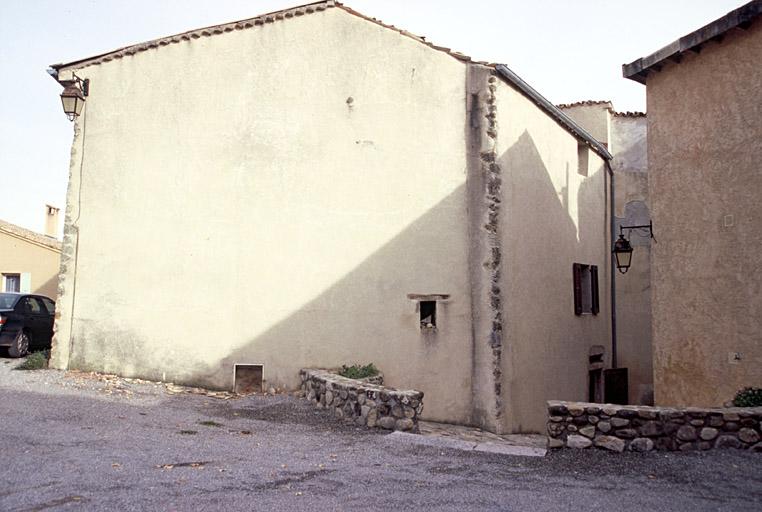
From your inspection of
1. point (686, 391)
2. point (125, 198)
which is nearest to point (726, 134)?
point (686, 391)

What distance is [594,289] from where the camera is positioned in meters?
15.9

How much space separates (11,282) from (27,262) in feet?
2.84

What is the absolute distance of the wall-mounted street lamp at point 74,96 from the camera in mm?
12234

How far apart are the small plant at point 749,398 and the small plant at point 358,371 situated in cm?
510

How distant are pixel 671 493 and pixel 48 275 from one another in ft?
67.1

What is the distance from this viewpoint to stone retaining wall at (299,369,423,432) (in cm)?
849

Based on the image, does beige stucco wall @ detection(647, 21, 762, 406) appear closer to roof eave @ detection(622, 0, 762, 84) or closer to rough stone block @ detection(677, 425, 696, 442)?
roof eave @ detection(622, 0, 762, 84)

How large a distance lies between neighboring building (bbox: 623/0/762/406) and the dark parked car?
1156 centimetres

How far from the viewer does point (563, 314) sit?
13836 millimetres

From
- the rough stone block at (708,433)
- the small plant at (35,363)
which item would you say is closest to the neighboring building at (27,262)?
the small plant at (35,363)

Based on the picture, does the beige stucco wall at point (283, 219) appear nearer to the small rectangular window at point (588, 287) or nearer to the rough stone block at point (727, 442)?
the rough stone block at point (727, 442)

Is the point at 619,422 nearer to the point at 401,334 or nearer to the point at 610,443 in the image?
the point at 610,443

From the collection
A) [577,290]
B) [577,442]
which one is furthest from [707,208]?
[577,290]

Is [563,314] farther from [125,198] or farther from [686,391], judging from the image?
[125,198]
